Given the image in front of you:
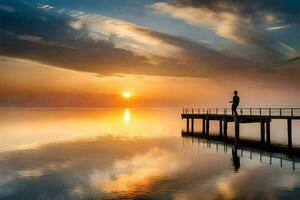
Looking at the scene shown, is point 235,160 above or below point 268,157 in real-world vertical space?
below

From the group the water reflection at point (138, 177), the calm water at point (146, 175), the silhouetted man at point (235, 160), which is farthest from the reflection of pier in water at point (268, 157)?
the water reflection at point (138, 177)

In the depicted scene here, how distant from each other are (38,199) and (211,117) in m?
37.9

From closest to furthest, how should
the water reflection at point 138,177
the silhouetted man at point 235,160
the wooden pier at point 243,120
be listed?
the water reflection at point 138,177 → the silhouetted man at point 235,160 → the wooden pier at point 243,120

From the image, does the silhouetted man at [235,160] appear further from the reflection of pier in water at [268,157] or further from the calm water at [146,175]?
the reflection of pier in water at [268,157]

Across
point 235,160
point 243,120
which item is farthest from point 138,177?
point 243,120

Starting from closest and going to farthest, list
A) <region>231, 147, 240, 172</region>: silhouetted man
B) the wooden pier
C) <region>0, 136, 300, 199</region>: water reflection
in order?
<region>0, 136, 300, 199</region>: water reflection, <region>231, 147, 240, 172</region>: silhouetted man, the wooden pier

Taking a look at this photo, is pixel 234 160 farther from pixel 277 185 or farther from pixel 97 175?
pixel 97 175

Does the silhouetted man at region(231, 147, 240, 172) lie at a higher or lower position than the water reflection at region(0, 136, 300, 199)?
higher

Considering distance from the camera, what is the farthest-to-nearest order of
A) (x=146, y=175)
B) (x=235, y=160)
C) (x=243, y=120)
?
1. (x=243, y=120)
2. (x=235, y=160)
3. (x=146, y=175)

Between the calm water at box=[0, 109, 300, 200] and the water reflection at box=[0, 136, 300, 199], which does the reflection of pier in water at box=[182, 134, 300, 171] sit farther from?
the water reflection at box=[0, 136, 300, 199]

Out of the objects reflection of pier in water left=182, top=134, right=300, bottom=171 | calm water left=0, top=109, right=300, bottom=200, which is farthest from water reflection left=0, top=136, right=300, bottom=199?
reflection of pier in water left=182, top=134, right=300, bottom=171

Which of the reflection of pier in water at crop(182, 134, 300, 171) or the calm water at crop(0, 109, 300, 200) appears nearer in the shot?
the calm water at crop(0, 109, 300, 200)

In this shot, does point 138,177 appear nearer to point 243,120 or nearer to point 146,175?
point 146,175

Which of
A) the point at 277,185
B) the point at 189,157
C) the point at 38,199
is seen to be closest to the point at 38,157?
the point at 189,157
